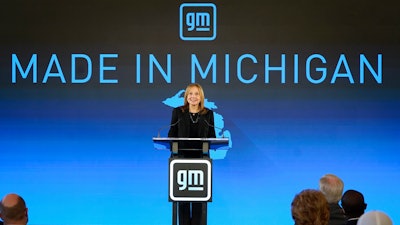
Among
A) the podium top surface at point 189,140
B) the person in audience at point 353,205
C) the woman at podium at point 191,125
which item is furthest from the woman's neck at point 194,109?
the person in audience at point 353,205

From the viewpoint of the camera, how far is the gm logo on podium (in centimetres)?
452

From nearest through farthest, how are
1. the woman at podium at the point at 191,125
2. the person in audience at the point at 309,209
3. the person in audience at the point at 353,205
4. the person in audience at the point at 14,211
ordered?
the person in audience at the point at 309,209 → the person in audience at the point at 14,211 → the person in audience at the point at 353,205 → the woman at podium at the point at 191,125

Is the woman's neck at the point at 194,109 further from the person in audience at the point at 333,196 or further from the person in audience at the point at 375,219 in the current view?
the person in audience at the point at 375,219

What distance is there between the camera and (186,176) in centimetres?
452

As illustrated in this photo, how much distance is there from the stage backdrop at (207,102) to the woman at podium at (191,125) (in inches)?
68.8

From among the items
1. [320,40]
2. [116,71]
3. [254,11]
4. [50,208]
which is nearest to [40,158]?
[50,208]

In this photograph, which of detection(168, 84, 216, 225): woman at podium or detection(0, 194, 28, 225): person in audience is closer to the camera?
detection(0, 194, 28, 225): person in audience

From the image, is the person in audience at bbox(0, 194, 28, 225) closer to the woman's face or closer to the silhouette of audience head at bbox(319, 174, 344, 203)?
the silhouette of audience head at bbox(319, 174, 344, 203)

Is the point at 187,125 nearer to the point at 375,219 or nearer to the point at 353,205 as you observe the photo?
the point at 353,205

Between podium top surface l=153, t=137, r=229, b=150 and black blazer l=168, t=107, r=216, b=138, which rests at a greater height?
black blazer l=168, t=107, r=216, b=138

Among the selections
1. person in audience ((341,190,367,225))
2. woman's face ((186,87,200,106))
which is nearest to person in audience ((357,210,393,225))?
person in audience ((341,190,367,225))

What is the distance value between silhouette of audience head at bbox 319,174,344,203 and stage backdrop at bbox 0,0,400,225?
9.47 feet

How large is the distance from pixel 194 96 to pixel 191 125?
0.73ft

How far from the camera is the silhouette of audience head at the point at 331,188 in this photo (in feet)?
12.5
